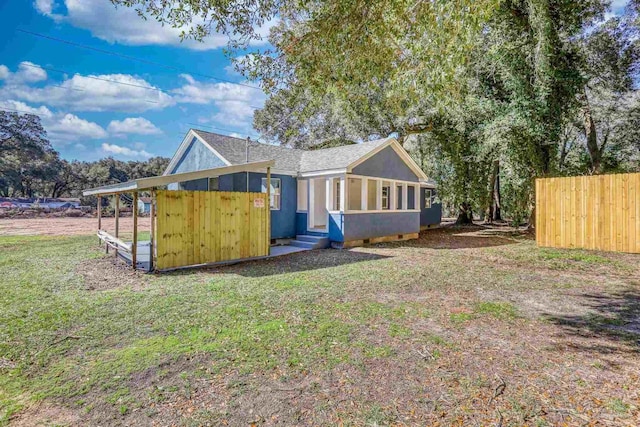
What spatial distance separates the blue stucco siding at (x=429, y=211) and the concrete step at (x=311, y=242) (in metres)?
9.59

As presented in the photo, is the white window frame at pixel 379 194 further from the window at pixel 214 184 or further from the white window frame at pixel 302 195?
the window at pixel 214 184

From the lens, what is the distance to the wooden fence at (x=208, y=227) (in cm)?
742

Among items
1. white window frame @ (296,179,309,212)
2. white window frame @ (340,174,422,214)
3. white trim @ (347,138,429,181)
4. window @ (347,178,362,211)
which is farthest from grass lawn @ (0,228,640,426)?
window @ (347,178,362,211)

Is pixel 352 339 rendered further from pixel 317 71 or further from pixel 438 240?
pixel 438 240

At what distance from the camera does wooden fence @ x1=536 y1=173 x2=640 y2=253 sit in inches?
360

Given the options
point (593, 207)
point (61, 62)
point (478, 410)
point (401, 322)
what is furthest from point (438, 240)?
point (61, 62)

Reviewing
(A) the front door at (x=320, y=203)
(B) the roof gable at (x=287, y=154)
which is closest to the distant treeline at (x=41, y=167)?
(B) the roof gable at (x=287, y=154)

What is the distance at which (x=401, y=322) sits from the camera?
4.32 metres

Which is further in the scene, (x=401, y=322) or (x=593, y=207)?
(x=593, y=207)

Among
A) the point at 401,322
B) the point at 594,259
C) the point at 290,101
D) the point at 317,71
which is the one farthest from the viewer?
the point at 594,259

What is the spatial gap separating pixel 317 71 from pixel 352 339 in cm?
439

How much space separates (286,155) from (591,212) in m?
10.2

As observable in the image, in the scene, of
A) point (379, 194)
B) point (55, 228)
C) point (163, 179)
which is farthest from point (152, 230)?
point (55, 228)

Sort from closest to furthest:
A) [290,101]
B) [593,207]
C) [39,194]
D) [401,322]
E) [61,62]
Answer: [401,322] < [290,101] < [593,207] < [61,62] < [39,194]
